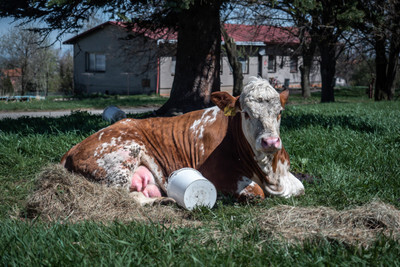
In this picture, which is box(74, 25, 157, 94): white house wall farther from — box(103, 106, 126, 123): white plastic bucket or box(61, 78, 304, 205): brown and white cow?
box(61, 78, 304, 205): brown and white cow

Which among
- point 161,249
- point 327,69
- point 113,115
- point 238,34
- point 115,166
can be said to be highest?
point 238,34

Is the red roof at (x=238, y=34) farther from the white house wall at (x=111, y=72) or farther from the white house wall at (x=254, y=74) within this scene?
the white house wall at (x=254, y=74)

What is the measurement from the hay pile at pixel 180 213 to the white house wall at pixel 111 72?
25.3 metres

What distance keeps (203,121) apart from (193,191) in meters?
1.18

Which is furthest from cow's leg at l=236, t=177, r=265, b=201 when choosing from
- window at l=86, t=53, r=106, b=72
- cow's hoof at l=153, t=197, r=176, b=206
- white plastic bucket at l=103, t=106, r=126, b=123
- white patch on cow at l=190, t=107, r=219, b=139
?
window at l=86, t=53, r=106, b=72

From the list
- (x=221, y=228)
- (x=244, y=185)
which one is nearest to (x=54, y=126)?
(x=244, y=185)

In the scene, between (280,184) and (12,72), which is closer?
(280,184)

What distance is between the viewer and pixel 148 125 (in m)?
5.18

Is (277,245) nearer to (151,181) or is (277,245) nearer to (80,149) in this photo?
(151,181)

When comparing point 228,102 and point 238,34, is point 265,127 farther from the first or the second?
point 238,34

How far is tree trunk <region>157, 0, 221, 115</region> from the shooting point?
365 inches

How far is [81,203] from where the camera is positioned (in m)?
3.96

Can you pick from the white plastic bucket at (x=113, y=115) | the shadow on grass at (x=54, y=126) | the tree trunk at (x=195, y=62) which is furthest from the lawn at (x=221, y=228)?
the tree trunk at (x=195, y=62)

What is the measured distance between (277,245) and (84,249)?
133 cm
